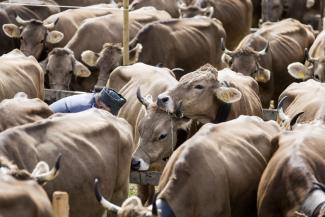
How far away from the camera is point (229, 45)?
1919 cm

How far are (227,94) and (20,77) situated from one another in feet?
10.9

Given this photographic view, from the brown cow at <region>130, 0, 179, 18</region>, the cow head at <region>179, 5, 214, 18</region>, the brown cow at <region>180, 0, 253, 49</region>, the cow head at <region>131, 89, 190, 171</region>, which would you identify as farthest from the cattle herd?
the brown cow at <region>130, 0, 179, 18</region>

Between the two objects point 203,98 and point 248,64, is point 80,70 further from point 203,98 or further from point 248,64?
point 203,98

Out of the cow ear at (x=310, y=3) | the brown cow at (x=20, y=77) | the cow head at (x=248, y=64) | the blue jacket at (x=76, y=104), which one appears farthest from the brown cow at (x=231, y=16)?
the blue jacket at (x=76, y=104)

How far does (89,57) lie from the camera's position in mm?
15008

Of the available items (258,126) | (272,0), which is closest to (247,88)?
(258,126)

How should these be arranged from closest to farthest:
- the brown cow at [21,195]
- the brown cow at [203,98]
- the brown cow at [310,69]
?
the brown cow at [21,195]
the brown cow at [203,98]
the brown cow at [310,69]

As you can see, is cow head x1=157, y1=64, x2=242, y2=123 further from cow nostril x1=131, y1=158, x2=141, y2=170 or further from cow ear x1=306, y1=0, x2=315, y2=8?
cow ear x1=306, y1=0, x2=315, y2=8

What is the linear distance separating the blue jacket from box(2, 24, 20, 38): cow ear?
504 cm

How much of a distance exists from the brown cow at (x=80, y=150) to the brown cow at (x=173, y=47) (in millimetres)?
4352

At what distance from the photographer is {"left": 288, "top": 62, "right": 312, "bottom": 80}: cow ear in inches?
553

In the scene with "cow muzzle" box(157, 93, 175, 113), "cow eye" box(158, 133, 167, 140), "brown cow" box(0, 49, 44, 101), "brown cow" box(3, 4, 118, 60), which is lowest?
"brown cow" box(3, 4, 118, 60)

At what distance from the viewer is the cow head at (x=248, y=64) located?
14.3 metres

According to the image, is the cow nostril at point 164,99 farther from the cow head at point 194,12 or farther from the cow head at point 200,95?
the cow head at point 194,12
